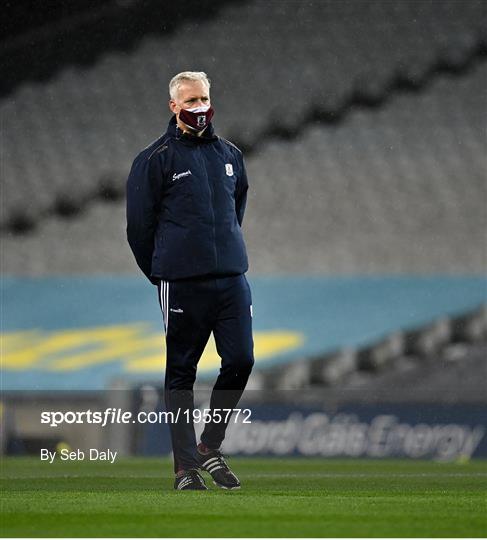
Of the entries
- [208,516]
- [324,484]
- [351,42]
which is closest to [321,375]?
[351,42]

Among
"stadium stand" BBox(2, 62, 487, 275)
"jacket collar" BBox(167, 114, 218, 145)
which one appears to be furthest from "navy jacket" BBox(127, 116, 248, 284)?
"stadium stand" BBox(2, 62, 487, 275)

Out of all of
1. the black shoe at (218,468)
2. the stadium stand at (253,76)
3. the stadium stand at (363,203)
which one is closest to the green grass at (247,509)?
the black shoe at (218,468)

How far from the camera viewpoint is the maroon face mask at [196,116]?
430 centimetres

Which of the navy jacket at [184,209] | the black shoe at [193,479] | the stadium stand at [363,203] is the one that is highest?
the stadium stand at [363,203]

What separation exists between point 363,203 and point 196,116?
1035 cm

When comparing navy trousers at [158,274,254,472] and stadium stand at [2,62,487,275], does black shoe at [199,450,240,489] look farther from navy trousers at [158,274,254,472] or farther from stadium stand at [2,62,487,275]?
stadium stand at [2,62,487,275]

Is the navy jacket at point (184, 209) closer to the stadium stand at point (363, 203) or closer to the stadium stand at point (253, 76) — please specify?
the stadium stand at point (363, 203)

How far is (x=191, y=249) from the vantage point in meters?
4.30

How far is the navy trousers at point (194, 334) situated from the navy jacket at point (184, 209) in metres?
0.06

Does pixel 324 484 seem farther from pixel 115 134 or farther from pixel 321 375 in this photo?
pixel 115 134

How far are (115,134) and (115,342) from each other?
2533 millimetres

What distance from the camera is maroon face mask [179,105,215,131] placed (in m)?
4.30

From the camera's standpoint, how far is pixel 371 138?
15.0 m

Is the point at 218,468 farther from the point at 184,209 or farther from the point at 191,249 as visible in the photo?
the point at 184,209
